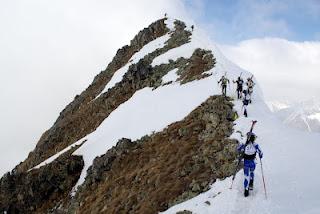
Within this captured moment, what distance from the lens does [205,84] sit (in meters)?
47.4

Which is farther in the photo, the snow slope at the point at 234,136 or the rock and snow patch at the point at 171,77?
the rock and snow patch at the point at 171,77

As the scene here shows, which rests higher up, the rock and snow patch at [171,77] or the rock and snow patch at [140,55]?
the rock and snow patch at [140,55]

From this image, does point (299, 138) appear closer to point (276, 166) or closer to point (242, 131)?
point (242, 131)

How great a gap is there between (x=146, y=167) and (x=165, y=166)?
115 inches

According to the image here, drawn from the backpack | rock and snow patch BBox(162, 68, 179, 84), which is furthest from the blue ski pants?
rock and snow patch BBox(162, 68, 179, 84)

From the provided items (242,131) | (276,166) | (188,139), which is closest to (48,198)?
(188,139)

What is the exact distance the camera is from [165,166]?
3195cm

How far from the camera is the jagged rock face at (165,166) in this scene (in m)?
27.3

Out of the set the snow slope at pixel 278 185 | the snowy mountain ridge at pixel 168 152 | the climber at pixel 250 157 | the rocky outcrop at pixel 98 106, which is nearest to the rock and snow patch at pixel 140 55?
the snowy mountain ridge at pixel 168 152

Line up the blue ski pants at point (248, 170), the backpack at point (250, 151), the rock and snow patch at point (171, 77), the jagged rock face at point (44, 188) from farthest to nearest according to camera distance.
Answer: the rock and snow patch at point (171, 77), the jagged rock face at point (44, 188), the backpack at point (250, 151), the blue ski pants at point (248, 170)

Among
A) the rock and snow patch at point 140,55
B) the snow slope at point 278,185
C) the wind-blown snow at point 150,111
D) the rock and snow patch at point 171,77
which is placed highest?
the rock and snow patch at point 140,55

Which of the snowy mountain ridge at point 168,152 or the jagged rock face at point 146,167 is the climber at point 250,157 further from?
the jagged rock face at point 146,167

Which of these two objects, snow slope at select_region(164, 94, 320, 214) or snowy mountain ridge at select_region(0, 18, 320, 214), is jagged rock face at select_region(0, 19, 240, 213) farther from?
snow slope at select_region(164, 94, 320, 214)

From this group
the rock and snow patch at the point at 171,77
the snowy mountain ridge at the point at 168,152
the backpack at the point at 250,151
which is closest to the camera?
the backpack at the point at 250,151
